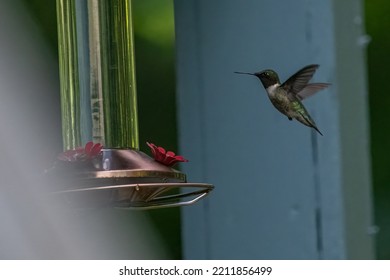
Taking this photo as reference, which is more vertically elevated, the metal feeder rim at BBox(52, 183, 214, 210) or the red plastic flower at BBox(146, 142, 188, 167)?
the red plastic flower at BBox(146, 142, 188, 167)

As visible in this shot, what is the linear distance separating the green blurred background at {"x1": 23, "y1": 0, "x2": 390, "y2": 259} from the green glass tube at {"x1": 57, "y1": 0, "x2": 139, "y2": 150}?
179cm

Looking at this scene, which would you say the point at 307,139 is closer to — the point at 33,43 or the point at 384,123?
the point at 384,123

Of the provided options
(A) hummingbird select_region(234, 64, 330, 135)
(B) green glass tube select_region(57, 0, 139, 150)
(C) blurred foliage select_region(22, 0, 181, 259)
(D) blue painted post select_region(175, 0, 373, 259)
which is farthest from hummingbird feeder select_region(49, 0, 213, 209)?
(C) blurred foliage select_region(22, 0, 181, 259)

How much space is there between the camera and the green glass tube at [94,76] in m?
2.98

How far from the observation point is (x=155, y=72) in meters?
5.05

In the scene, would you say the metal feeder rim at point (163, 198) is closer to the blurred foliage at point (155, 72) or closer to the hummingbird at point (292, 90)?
the hummingbird at point (292, 90)

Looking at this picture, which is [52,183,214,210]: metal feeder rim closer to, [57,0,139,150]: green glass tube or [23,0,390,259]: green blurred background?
[57,0,139,150]: green glass tube

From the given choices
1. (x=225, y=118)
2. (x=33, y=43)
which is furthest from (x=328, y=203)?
(x=33, y=43)

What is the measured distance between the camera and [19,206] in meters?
4.68

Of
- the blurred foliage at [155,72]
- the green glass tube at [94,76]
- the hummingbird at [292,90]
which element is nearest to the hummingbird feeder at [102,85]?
the green glass tube at [94,76]

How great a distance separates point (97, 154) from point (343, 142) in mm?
1405

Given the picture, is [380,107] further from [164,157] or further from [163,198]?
[164,157]

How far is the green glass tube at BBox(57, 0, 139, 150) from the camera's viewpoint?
2982 millimetres

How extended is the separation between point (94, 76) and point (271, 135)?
4.04 feet
